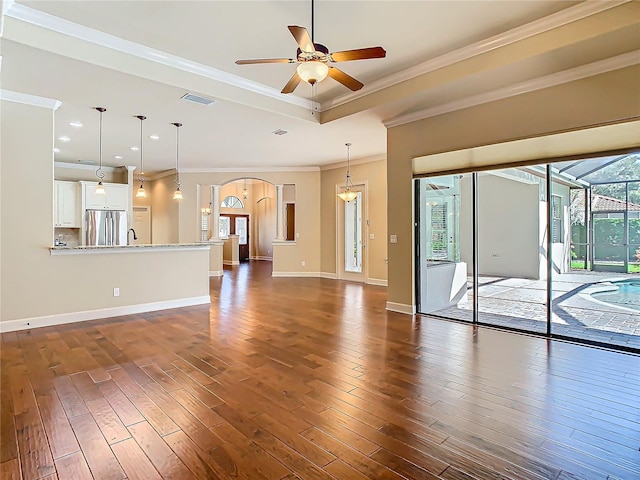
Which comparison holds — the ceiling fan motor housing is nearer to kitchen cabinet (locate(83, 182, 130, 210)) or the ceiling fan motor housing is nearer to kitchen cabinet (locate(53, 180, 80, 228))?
kitchen cabinet (locate(83, 182, 130, 210))

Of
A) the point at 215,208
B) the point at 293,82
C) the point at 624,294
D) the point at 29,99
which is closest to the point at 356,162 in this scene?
the point at 215,208

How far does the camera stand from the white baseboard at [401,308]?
5.43 m

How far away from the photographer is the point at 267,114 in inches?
209

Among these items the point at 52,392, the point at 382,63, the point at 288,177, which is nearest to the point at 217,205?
the point at 288,177

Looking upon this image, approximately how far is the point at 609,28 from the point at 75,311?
6663 millimetres

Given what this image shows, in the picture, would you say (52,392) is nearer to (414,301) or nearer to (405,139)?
(414,301)

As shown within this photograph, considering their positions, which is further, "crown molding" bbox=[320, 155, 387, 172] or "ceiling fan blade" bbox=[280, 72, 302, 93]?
"crown molding" bbox=[320, 155, 387, 172]

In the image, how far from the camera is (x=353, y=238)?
9.21 meters

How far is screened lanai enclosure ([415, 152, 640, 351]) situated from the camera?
4.14m

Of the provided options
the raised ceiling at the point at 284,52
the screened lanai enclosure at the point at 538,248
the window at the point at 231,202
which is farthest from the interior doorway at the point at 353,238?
the window at the point at 231,202

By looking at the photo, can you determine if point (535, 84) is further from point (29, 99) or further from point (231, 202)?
point (231, 202)

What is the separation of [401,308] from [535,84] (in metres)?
3.35

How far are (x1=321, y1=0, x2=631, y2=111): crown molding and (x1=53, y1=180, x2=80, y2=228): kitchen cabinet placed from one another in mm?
7548

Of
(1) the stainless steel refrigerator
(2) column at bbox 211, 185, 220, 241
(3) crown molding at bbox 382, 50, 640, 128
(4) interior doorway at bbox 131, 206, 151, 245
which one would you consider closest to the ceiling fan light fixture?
(3) crown molding at bbox 382, 50, 640, 128
